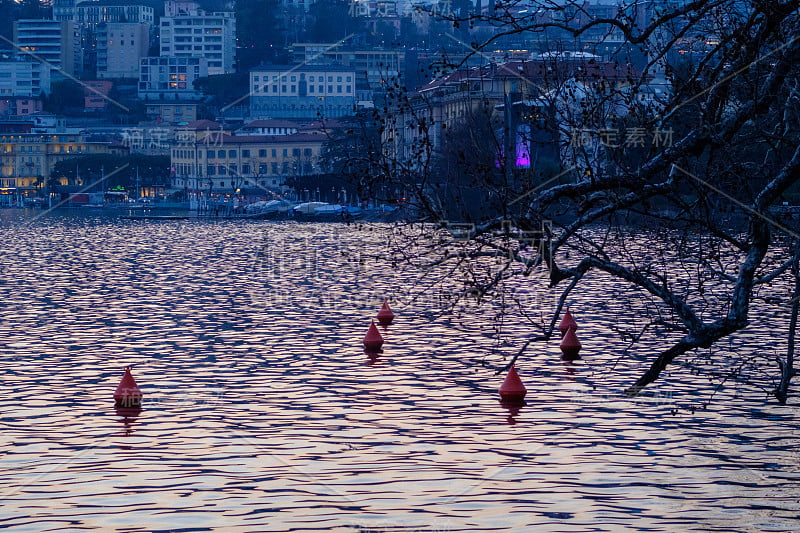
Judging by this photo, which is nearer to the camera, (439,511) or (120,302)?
(439,511)

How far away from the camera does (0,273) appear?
56.4m

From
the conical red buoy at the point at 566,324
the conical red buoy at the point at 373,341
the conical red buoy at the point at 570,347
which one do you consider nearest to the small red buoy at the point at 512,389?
the conical red buoy at the point at 570,347

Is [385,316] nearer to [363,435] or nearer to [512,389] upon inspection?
[512,389]

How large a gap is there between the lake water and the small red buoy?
33 centimetres

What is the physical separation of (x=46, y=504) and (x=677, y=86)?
8733 mm

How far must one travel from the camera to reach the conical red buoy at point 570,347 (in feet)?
90.5

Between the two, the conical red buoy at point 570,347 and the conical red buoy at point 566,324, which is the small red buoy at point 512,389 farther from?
the conical red buoy at point 566,324

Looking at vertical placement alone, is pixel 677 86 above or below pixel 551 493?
above

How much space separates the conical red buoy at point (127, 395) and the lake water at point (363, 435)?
10.7 inches

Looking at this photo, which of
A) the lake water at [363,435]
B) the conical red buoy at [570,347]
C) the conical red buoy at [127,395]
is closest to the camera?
the lake water at [363,435]

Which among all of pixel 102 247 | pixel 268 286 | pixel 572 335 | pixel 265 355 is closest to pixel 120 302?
pixel 268 286

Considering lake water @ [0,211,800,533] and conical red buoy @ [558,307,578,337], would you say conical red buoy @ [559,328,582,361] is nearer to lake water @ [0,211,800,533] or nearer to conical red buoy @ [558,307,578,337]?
lake water @ [0,211,800,533]

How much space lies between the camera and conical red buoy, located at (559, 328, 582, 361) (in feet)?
90.5

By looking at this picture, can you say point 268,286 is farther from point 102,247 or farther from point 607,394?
point 102,247
